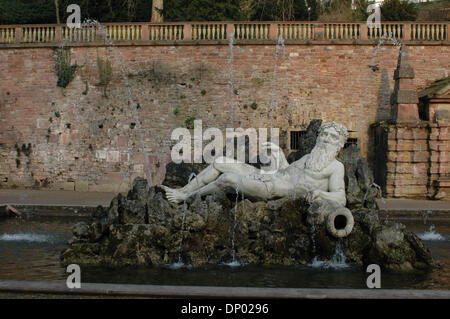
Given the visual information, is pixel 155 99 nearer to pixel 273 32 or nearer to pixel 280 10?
pixel 273 32

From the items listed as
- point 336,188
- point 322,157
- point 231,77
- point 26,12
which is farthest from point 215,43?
point 336,188

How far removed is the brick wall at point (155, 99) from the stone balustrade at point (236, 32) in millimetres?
354

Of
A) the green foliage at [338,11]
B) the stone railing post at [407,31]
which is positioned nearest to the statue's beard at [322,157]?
the stone railing post at [407,31]

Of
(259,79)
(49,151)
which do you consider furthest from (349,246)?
(49,151)

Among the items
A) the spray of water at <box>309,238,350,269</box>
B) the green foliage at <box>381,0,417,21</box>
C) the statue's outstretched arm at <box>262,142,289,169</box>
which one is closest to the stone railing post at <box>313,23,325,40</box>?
the green foliage at <box>381,0,417,21</box>

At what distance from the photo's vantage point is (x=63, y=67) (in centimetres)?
2023

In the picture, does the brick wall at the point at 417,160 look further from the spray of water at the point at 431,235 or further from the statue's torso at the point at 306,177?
the statue's torso at the point at 306,177

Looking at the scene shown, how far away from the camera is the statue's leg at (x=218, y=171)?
817 cm

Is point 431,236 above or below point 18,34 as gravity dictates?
below

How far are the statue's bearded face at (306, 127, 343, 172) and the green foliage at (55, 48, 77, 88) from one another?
47.6 feet

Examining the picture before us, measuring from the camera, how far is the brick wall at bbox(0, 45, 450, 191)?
19609mm

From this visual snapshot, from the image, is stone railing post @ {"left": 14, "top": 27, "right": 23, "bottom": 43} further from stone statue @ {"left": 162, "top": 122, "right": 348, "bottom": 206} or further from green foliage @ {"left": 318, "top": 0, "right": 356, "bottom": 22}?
stone statue @ {"left": 162, "top": 122, "right": 348, "bottom": 206}

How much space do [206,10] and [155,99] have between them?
4660 millimetres
